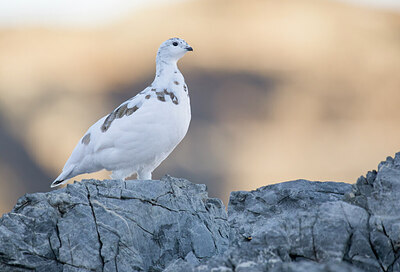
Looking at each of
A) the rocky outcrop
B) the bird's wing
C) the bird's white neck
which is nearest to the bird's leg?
the bird's wing

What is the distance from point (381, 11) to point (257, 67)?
29.9ft

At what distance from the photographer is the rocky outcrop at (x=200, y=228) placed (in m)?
4.73

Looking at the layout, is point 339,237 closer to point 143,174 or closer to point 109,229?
point 109,229

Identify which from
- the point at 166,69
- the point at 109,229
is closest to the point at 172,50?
the point at 166,69

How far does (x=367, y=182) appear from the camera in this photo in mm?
5246

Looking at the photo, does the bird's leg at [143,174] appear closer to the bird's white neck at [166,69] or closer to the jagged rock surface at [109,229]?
the bird's white neck at [166,69]

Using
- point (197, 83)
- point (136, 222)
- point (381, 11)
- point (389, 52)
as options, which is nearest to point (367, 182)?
point (136, 222)

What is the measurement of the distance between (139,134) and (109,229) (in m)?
1.74

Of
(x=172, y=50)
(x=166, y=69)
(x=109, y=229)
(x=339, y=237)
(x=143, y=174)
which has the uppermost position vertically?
(x=172, y=50)

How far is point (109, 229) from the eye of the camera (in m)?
5.51

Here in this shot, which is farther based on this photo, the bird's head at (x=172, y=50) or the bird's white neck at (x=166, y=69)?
the bird's head at (x=172, y=50)

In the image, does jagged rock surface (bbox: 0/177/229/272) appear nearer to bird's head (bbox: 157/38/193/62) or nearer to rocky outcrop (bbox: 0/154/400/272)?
rocky outcrop (bbox: 0/154/400/272)

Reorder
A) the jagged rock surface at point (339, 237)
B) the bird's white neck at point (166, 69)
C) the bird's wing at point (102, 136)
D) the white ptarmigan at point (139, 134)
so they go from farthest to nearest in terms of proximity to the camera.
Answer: the bird's white neck at point (166, 69), the bird's wing at point (102, 136), the white ptarmigan at point (139, 134), the jagged rock surface at point (339, 237)

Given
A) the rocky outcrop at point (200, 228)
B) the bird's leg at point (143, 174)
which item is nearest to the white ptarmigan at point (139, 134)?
the bird's leg at point (143, 174)
